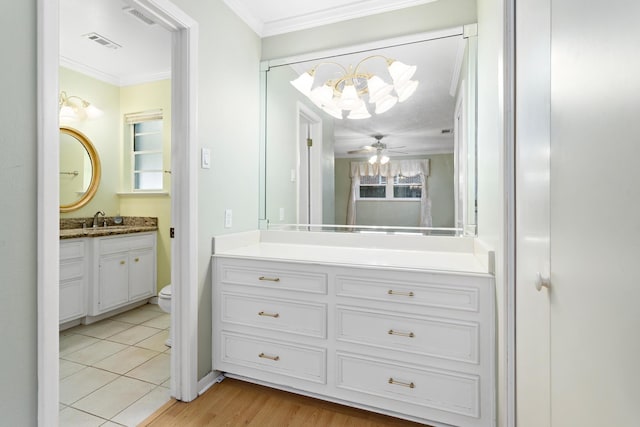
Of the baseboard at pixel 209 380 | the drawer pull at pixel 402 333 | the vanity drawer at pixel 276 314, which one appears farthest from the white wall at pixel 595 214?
the baseboard at pixel 209 380

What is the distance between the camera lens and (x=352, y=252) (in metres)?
2.01

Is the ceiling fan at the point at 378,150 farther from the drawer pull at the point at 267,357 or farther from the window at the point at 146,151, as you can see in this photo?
the window at the point at 146,151

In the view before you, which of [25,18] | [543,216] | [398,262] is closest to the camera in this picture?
[543,216]

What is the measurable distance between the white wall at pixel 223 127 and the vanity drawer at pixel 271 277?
0.14 meters

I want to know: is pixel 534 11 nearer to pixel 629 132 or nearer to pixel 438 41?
pixel 629 132

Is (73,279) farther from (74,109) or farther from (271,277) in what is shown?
(271,277)

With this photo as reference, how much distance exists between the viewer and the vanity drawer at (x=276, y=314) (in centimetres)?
166

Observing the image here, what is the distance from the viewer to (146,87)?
346 centimetres

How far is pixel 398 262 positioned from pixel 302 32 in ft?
6.03

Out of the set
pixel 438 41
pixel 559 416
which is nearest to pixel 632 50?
pixel 559 416

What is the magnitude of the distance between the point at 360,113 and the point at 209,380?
202 centimetres

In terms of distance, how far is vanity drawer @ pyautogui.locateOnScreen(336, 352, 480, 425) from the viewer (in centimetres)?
141

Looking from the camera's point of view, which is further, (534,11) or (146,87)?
(146,87)

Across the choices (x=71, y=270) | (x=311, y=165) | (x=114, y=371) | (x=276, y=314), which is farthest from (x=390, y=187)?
(x=71, y=270)
